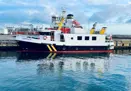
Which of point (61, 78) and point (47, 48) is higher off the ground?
point (47, 48)

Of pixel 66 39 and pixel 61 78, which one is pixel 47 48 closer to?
pixel 66 39

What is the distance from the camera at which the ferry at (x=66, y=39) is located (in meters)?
50.4

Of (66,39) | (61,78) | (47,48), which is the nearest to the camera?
(61,78)

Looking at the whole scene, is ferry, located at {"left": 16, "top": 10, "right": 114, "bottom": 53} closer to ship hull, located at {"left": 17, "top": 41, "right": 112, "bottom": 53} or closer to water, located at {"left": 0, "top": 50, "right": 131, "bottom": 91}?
ship hull, located at {"left": 17, "top": 41, "right": 112, "bottom": 53}

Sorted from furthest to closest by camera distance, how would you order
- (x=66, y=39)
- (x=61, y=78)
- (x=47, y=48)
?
(x=66, y=39) → (x=47, y=48) → (x=61, y=78)

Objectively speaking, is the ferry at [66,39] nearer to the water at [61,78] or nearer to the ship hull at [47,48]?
the ship hull at [47,48]


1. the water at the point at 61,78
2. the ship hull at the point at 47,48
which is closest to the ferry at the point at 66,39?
the ship hull at the point at 47,48

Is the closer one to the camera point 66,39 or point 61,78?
point 61,78

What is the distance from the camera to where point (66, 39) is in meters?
52.2

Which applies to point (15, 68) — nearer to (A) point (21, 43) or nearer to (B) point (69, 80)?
(B) point (69, 80)

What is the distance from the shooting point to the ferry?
5038 centimetres

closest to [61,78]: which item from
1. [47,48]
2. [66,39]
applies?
[47,48]

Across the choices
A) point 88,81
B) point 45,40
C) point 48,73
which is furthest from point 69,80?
point 45,40

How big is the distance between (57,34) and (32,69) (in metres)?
21.1
